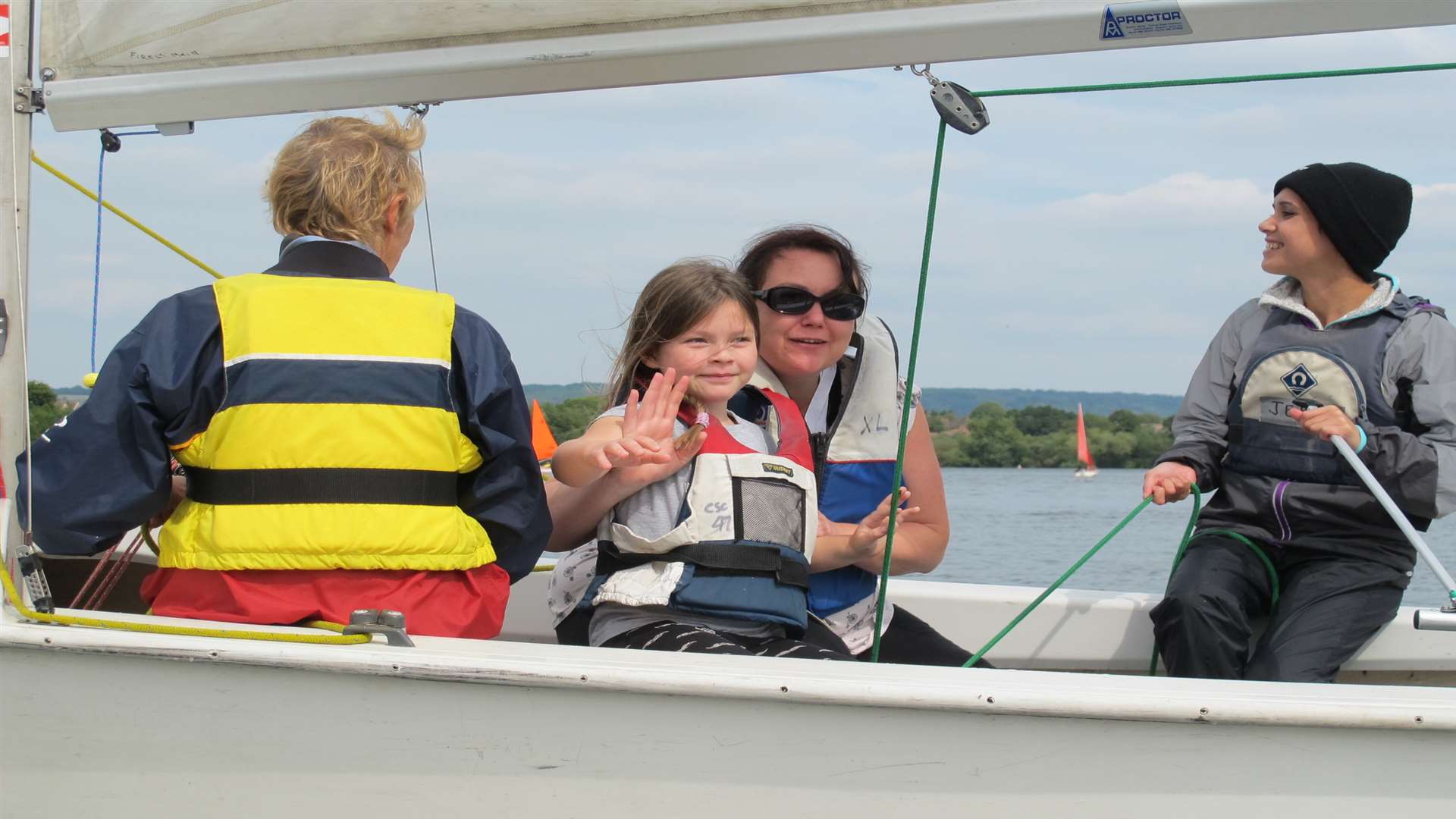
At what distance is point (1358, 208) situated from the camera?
8.45 ft

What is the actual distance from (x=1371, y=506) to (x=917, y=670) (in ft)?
3.73

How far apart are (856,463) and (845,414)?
0.10 metres

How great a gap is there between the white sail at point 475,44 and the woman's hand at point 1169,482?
889 millimetres

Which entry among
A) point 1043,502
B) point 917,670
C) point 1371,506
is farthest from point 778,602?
point 1043,502

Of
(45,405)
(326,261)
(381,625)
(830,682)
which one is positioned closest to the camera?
(830,682)

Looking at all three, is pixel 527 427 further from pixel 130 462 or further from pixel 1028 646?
pixel 1028 646

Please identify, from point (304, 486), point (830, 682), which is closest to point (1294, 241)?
point (830, 682)

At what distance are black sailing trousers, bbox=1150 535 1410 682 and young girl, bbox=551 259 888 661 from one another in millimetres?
674

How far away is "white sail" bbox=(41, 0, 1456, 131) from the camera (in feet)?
6.69

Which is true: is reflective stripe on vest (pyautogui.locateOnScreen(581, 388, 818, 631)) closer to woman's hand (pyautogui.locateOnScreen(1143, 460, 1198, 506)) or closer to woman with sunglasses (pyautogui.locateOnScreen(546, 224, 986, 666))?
woman with sunglasses (pyautogui.locateOnScreen(546, 224, 986, 666))

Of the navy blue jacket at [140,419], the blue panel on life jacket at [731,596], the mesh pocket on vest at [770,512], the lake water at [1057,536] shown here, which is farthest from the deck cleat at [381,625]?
the lake water at [1057,536]

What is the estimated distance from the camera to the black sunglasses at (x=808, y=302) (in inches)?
98.4

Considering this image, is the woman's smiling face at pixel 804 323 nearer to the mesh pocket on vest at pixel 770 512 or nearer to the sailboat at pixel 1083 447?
the mesh pocket on vest at pixel 770 512

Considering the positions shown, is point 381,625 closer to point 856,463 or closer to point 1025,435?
point 856,463
